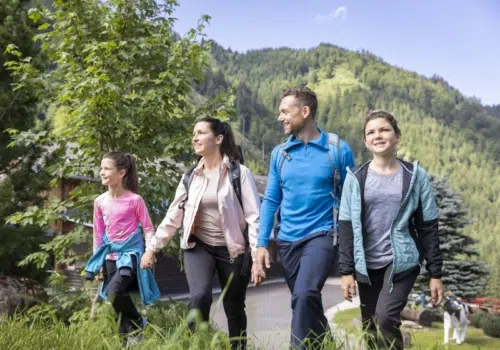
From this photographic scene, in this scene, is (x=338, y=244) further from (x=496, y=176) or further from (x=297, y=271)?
(x=496, y=176)

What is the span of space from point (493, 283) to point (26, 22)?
137ft

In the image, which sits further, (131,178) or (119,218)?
(131,178)

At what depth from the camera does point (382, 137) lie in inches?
164

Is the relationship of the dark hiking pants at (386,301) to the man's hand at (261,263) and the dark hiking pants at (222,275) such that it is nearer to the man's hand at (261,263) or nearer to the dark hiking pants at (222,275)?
the man's hand at (261,263)

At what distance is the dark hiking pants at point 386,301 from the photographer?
383 cm

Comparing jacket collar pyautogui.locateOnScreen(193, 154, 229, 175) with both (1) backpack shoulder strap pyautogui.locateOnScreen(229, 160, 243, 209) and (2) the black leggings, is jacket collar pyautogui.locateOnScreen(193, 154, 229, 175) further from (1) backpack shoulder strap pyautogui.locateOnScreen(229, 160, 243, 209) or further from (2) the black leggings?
(2) the black leggings

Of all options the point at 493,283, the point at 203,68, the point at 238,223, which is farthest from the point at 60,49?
the point at 493,283

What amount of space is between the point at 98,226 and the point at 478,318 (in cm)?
2665

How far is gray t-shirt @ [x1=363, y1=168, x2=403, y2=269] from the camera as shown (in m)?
4.00

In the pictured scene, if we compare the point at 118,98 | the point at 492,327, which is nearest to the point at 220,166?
the point at 118,98

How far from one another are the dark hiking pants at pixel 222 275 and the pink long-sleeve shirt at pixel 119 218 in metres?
0.81

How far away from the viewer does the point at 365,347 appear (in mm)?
3117

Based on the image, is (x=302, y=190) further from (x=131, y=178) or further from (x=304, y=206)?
(x=131, y=178)

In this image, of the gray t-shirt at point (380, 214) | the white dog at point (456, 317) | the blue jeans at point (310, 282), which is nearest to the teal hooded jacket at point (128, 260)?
the blue jeans at point (310, 282)
